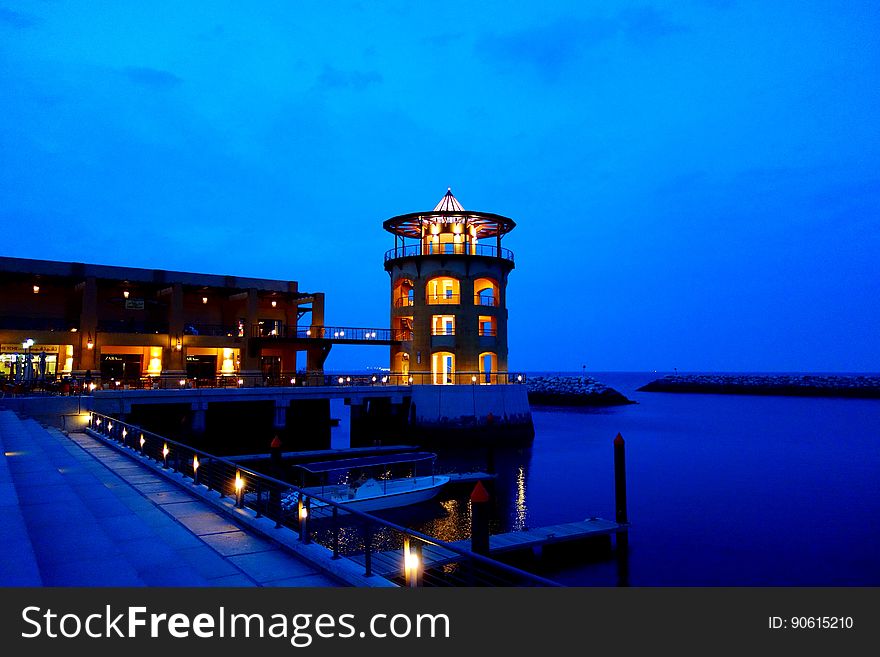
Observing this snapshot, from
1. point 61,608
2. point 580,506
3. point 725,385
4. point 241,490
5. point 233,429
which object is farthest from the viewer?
point 725,385

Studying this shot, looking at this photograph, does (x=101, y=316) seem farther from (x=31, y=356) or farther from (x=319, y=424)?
(x=319, y=424)

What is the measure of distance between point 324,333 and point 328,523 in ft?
100

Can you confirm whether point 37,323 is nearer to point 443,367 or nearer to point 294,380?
point 294,380

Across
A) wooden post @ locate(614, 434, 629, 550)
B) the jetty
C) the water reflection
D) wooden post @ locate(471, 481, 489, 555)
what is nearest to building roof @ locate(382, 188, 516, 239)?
the water reflection

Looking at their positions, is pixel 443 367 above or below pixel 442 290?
below

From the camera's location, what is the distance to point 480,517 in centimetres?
1628

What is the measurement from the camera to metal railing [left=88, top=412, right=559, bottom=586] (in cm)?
817

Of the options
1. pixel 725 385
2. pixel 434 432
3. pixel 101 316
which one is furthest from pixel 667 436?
pixel 725 385

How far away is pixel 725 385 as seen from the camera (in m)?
153

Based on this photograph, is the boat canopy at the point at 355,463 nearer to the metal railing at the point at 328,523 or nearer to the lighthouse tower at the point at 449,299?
the metal railing at the point at 328,523

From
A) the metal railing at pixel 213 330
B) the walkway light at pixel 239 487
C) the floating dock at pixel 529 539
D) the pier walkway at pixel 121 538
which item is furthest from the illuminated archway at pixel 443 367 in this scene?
the walkway light at pixel 239 487

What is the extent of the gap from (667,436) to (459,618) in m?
60.7

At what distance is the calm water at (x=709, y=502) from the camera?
67.6ft

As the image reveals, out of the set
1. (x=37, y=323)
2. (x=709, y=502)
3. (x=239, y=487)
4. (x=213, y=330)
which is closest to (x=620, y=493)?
(x=709, y=502)
